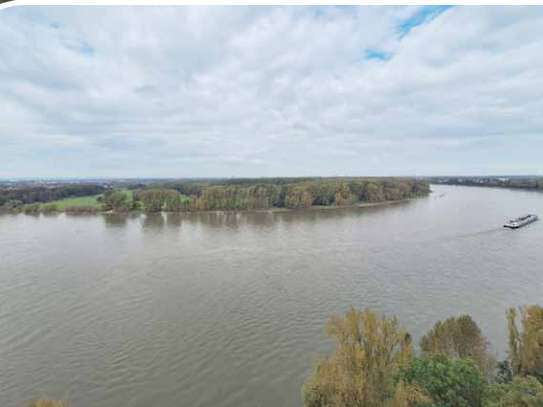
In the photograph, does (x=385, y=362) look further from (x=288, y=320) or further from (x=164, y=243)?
(x=164, y=243)

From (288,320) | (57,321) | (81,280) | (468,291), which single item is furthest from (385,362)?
(81,280)

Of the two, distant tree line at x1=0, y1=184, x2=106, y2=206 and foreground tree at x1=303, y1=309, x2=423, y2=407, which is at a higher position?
distant tree line at x1=0, y1=184, x2=106, y2=206

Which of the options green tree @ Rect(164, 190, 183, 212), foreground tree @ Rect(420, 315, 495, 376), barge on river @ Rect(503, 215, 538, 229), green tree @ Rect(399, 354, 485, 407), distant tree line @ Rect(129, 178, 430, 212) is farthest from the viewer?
distant tree line @ Rect(129, 178, 430, 212)

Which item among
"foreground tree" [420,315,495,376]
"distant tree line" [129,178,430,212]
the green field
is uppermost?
"distant tree line" [129,178,430,212]

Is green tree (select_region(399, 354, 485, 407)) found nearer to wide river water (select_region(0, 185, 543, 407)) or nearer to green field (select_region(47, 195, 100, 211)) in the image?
wide river water (select_region(0, 185, 543, 407))

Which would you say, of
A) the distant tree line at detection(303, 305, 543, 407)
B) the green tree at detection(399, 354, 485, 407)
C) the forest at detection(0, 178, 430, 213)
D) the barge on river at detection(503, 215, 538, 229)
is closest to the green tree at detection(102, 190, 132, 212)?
the forest at detection(0, 178, 430, 213)

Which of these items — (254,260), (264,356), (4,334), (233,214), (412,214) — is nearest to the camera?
(264,356)

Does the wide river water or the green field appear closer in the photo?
the wide river water

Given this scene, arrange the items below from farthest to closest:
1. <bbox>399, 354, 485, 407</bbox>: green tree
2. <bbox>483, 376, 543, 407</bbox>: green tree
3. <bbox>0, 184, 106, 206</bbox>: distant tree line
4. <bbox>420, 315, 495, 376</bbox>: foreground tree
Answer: <bbox>0, 184, 106, 206</bbox>: distant tree line < <bbox>420, 315, 495, 376</bbox>: foreground tree < <bbox>399, 354, 485, 407</bbox>: green tree < <bbox>483, 376, 543, 407</bbox>: green tree
